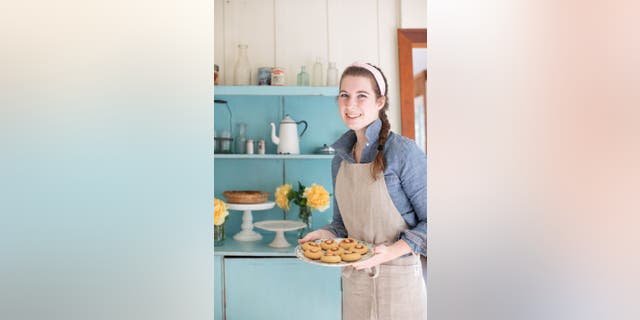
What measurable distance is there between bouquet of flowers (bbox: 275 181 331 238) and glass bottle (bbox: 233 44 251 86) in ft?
2.04

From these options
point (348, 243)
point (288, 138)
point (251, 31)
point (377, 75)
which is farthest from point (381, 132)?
point (251, 31)

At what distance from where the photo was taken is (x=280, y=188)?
232cm

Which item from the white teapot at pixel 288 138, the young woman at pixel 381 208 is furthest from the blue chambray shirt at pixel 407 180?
the white teapot at pixel 288 138

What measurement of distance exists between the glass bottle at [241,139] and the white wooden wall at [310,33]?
28cm

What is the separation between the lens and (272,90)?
7.55 ft

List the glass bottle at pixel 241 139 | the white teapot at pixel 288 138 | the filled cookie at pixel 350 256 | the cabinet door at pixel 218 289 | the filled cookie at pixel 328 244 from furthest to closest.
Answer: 1. the glass bottle at pixel 241 139
2. the white teapot at pixel 288 138
3. the cabinet door at pixel 218 289
4. the filled cookie at pixel 328 244
5. the filled cookie at pixel 350 256

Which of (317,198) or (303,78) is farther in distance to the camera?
(303,78)

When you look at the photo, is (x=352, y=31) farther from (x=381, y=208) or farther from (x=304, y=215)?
(x=381, y=208)

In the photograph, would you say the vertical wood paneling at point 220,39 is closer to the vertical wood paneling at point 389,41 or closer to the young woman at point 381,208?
the vertical wood paneling at point 389,41

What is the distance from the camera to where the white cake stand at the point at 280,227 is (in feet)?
7.29

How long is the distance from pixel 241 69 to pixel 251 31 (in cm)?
25
